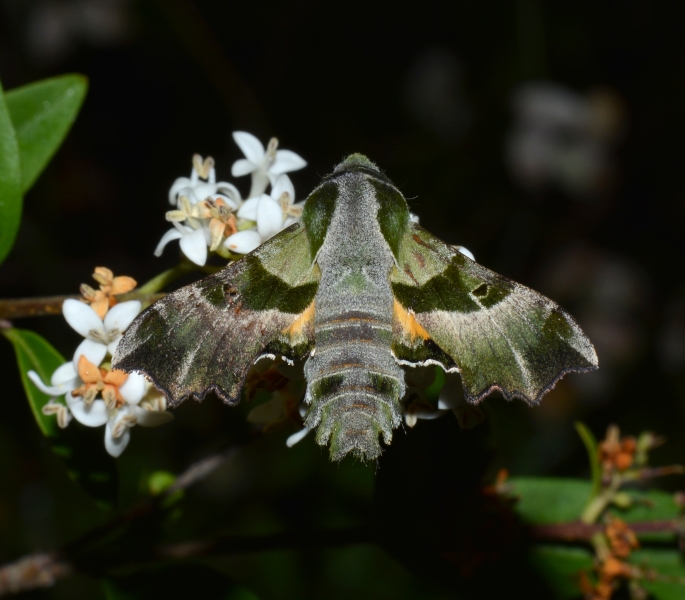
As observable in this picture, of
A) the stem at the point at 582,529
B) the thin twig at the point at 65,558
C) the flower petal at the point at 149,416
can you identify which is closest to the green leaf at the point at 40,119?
the flower petal at the point at 149,416

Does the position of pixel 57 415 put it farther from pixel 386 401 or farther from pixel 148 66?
pixel 148 66

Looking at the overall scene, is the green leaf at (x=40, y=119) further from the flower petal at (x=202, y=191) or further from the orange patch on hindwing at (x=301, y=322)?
the orange patch on hindwing at (x=301, y=322)

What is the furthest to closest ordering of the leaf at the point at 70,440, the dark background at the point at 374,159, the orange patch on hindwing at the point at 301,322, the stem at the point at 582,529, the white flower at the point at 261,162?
the dark background at the point at 374,159 < the stem at the point at 582,529 < the white flower at the point at 261,162 < the leaf at the point at 70,440 < the orange patch on hindwing at the point at 301,322

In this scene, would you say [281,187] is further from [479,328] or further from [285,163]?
[479,328]

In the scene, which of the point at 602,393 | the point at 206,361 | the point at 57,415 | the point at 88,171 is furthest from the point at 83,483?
the point at 602,393

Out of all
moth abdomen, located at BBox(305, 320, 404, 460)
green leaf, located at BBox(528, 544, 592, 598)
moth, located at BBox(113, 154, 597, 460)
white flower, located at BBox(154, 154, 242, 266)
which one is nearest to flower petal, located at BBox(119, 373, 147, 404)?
moth, located at BBox(113, 154, 597, 460)

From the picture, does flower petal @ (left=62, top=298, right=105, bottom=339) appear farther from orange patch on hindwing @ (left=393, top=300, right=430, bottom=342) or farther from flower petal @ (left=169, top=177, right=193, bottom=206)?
orange patch on hindwing @ (left=393, top=300, right=430, bottom=342)
